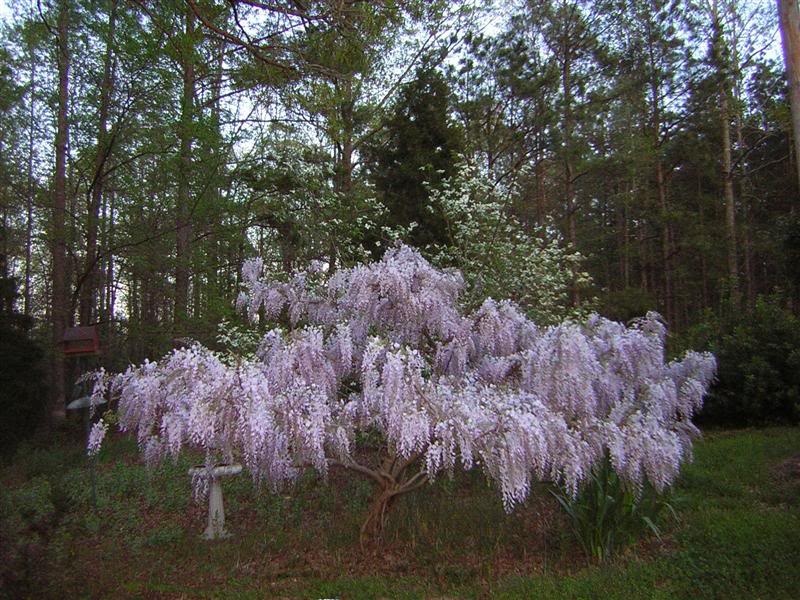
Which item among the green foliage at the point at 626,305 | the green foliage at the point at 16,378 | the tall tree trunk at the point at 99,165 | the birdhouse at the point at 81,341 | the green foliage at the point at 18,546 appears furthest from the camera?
the green foliage at the point at 626,305

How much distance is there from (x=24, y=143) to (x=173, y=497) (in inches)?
386

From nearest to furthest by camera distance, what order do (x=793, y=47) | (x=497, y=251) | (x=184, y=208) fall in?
(x=793, y=47), (x=497, y=251), (x=184, y=208)

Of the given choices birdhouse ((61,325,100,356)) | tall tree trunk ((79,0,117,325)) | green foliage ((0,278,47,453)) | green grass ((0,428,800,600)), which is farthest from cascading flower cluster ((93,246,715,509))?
green foliage ((0,278,47,453))

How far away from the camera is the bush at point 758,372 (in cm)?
938

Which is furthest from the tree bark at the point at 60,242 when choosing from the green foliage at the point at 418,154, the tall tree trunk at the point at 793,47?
the tall tree trunk at the point at 793,47

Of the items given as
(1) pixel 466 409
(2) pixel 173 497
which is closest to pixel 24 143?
(2) pixel 173 497

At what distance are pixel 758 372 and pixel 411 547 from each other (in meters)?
7.41

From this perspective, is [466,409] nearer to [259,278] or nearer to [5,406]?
[259,278]

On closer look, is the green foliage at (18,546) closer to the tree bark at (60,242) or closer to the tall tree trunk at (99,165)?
the tree bark at (60,242)

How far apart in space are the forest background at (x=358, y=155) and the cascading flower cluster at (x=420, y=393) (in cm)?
165

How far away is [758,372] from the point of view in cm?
949

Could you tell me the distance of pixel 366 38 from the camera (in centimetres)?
541

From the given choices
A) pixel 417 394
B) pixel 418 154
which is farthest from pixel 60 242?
pixel 417 394

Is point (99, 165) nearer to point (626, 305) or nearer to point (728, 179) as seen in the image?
point (626, 305)
